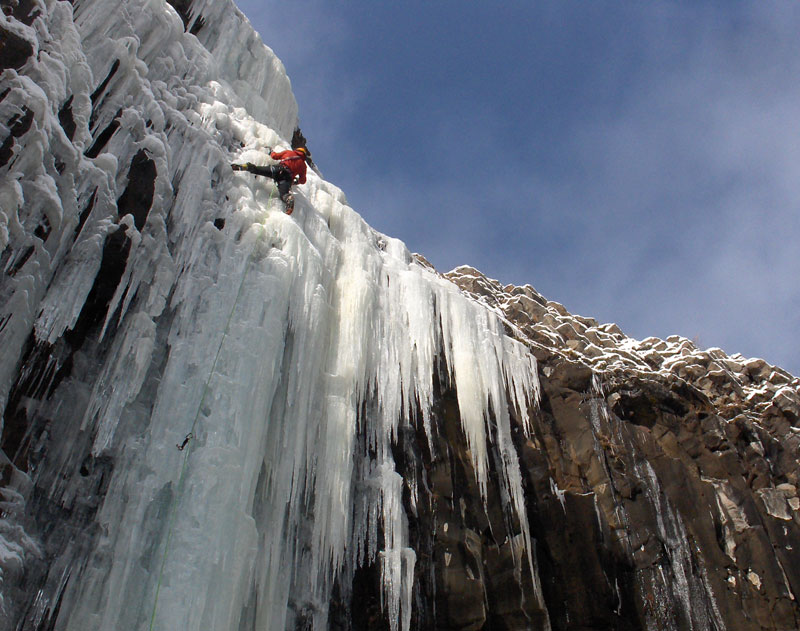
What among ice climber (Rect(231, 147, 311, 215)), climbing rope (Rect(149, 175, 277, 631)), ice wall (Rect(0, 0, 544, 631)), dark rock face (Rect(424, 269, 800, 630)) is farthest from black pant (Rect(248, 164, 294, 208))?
dark rock face (Rect(424, 269, 800, 630))

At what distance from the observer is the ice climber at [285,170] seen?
8430 mm

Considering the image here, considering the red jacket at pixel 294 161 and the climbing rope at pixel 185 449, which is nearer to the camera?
the climbing rope at pixel 185 449

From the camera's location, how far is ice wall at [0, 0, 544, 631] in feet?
17.6

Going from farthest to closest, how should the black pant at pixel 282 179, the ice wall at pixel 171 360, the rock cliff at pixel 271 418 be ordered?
the black pant at pixel 282 179, the rock cliff at pixel 271 418, the ice wall at pixel 171 360

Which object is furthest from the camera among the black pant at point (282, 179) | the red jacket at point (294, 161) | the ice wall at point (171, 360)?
the red jacket at point (294, 161)

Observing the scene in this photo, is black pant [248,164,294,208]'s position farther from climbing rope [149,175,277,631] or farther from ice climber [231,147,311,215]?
climbing rope [149,175,277,631]

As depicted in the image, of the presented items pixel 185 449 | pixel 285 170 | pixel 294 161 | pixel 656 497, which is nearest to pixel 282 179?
pixel 285 170

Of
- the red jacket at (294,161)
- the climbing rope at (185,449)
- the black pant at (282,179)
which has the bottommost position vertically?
the climbing rope at (185,449)

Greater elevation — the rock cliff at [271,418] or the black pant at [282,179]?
the black pant at [282,179]

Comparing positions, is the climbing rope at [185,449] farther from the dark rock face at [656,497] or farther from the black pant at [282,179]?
the dark rock face at [656,497]

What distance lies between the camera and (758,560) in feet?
37.0

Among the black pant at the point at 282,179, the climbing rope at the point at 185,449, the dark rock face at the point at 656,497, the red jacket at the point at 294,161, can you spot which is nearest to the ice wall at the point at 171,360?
the climbing rope at the point at 185,449

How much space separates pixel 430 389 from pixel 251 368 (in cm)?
362

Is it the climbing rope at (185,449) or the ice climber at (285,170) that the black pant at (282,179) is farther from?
the climbing rope at (185,449)
